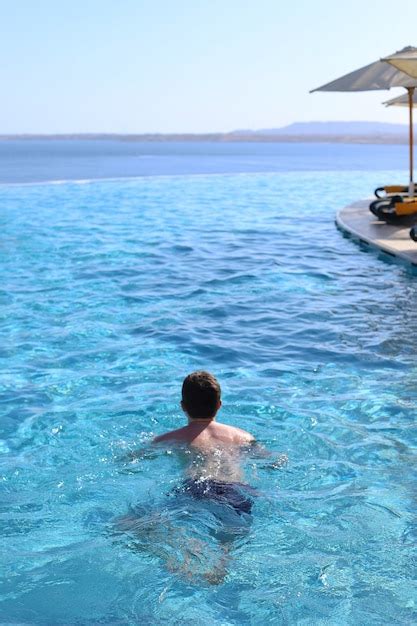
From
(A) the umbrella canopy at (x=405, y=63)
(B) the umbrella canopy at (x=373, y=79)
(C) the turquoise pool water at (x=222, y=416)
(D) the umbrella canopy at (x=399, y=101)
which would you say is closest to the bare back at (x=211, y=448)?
(C) the turquoise pool water at (x=222, y=416)

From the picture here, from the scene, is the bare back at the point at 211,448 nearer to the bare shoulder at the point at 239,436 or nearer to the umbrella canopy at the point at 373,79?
the bare shoulder at the point at 239,436

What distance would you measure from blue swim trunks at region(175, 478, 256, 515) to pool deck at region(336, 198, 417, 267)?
7.60 m

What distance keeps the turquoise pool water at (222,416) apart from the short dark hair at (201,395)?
38 centimetres

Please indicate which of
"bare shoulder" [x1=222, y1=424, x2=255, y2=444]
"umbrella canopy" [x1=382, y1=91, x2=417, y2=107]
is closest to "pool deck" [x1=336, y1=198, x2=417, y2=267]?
"umbrella canopy" [x1=382, y1=91, x2=417, y2=107]

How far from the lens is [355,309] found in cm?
973

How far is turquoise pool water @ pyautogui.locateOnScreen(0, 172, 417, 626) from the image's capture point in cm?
401

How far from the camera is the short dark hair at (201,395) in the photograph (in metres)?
4.69

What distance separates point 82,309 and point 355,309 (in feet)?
11.4

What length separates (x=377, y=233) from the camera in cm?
1400

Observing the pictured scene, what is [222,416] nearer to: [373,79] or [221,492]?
[221,492]

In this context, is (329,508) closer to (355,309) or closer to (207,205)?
(355,309)

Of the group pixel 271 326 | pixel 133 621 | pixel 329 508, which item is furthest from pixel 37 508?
pixel 271 326

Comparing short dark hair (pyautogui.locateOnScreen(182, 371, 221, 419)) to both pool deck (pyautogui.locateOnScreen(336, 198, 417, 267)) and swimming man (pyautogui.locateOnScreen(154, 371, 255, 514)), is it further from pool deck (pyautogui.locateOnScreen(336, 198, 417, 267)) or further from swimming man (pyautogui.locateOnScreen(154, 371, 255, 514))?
pool deck (pyautogui.locateOnScreen(336, 198, 417, 267))

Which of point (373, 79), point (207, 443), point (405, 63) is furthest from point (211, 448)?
point (373, 79)
